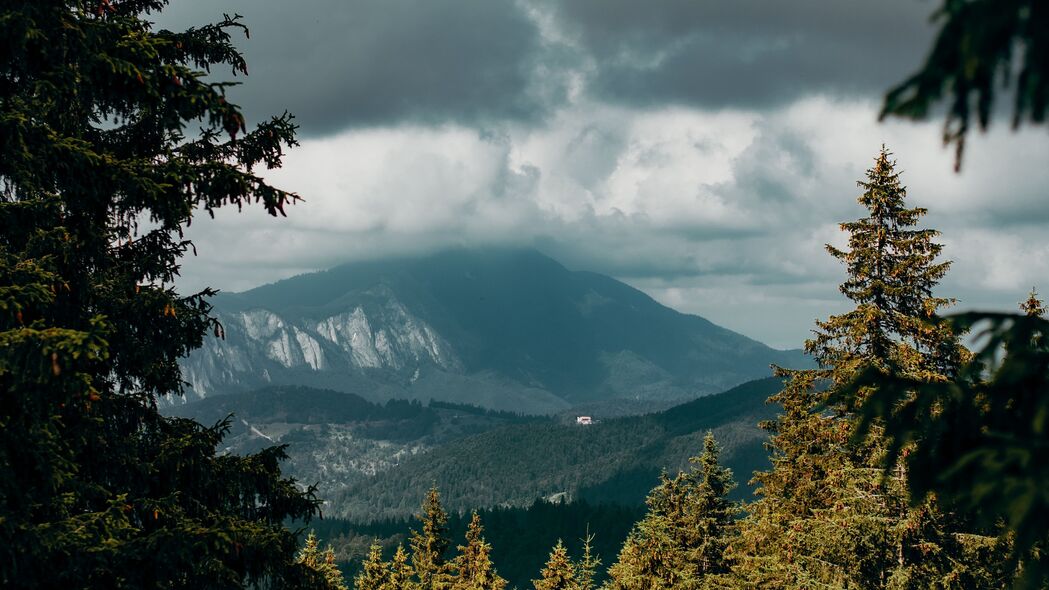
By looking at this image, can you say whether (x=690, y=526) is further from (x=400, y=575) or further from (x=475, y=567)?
(x=475, y=567)

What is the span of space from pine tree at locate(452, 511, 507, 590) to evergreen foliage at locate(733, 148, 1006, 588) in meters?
25.6

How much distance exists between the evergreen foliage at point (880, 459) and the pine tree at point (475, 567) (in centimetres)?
2556

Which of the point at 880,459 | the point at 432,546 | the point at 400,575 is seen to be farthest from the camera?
the point at 432,546

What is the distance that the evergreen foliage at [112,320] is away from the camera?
7.31 m

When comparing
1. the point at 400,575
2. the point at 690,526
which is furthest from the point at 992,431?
the point at 400,575

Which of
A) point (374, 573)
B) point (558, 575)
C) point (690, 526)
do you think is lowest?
point (374, 573)

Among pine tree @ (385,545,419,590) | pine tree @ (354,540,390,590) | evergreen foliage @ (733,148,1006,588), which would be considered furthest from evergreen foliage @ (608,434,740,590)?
pine tree @ (354,540,390,590)

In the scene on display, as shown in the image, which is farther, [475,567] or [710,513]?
[475,567]

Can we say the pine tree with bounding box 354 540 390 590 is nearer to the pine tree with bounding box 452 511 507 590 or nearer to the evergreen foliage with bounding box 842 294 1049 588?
the pine tree with bounding box 452 511 507 590

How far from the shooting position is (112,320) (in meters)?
9.98

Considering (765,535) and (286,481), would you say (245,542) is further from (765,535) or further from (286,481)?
(765,535)

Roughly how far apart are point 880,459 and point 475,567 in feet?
127

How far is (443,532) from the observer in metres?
50.0

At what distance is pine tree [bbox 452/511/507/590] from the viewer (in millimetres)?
47844
